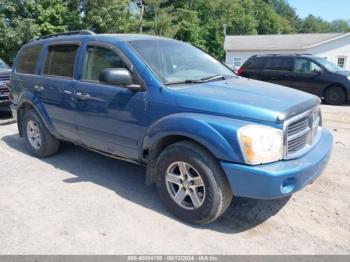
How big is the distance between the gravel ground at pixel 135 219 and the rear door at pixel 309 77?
7.48 meters

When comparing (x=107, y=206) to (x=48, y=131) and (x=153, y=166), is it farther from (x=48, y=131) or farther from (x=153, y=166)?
(x=48, y=131)

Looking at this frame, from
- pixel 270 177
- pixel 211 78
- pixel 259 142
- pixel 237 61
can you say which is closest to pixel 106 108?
pixel 211 78

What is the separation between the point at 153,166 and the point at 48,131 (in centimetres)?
241

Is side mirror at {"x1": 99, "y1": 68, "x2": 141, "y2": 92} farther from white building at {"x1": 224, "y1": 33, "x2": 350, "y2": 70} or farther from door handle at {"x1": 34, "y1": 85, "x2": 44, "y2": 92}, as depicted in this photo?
white building at {"x1": 224, "y1": 33, "x2": 350, "y2": 70}

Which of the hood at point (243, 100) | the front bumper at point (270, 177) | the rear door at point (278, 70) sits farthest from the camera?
the rear door at point (278, 70)

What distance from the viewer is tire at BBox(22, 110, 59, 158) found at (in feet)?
18.3

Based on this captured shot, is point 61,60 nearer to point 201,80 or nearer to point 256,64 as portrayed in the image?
point 201,80

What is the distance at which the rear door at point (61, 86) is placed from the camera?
4843 mm

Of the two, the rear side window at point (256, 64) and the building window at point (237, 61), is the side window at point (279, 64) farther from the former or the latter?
the building window at point (237, 61)

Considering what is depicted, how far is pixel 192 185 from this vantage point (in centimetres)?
360

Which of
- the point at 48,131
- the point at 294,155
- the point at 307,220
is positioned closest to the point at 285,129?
the point at 294,155

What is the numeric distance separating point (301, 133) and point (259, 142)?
2.09ft

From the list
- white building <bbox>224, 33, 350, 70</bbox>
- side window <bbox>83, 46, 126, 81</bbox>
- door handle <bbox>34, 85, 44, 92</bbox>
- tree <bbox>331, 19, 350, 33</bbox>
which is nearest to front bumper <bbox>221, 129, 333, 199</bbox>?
side window <bbox>83, 46, 126, 81</bbox>

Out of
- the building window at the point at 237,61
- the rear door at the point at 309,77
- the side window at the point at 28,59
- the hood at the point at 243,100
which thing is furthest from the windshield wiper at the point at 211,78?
the building window at the point at 237,61
